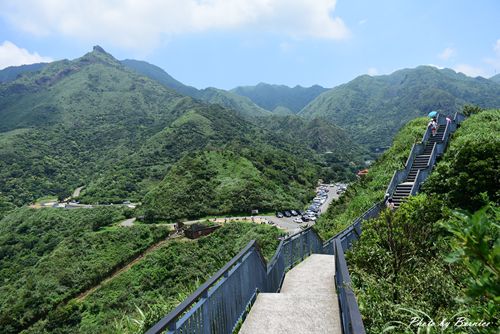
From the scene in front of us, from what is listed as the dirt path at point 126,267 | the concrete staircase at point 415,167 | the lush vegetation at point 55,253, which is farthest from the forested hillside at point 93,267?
the concrete staircase at point 415,167

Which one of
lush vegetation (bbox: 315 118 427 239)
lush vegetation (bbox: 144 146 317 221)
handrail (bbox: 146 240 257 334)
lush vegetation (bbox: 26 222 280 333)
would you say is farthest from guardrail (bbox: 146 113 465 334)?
lush vegetation (bbox: 144 146 317 221)

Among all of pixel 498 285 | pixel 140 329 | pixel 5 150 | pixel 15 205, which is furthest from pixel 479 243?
pixel 5 150

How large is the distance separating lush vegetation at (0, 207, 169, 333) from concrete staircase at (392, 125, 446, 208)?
50.0 meters

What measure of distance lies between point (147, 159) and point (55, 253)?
67574mm

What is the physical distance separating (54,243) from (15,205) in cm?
4903

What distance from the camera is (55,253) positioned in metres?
61.6

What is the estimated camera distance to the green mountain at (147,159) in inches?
3250

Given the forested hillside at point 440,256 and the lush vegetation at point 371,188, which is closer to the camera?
the forested hillside at point 440,256

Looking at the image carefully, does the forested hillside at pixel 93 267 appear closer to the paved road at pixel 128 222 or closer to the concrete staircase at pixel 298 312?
the paved road at pixel 128 222

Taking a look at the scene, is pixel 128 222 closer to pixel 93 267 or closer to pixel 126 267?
pixel 126 267

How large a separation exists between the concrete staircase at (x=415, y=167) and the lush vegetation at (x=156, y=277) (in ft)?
75.9

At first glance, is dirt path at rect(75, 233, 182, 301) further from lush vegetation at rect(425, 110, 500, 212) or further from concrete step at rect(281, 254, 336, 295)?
lush vegetation at rect(425, 110, 500, 212)

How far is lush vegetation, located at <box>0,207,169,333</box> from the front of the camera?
163 feet

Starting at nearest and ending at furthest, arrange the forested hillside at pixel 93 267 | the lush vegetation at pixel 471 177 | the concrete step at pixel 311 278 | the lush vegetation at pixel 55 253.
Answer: the concrete step at pixel 311 278 → the lush vegetation at pixel 471 177 → the forested hillside at pixel 93 267 → the lush vegetation at pixel 55 253
